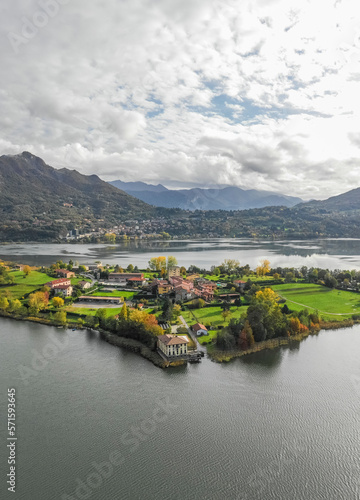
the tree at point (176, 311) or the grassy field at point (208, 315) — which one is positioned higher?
the tree at point (176, 311)

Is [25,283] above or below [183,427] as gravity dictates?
above

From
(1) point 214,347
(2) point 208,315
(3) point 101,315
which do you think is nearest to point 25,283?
(3) point 101,315

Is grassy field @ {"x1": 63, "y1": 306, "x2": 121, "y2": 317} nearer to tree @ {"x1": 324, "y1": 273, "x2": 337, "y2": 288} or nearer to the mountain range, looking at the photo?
tree @ {"x1": 324, "y1": 273, "x2": 337, "y2": 288}

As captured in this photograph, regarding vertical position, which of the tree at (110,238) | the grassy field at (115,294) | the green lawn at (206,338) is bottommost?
the green lawn at (206,338)

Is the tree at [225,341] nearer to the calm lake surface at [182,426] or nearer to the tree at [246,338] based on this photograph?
the tree at [246,338]

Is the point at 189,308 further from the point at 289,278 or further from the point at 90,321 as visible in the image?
the point at 289,278

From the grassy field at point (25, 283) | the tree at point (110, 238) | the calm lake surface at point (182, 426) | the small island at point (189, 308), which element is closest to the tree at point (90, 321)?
the small island at point (189, 308)
